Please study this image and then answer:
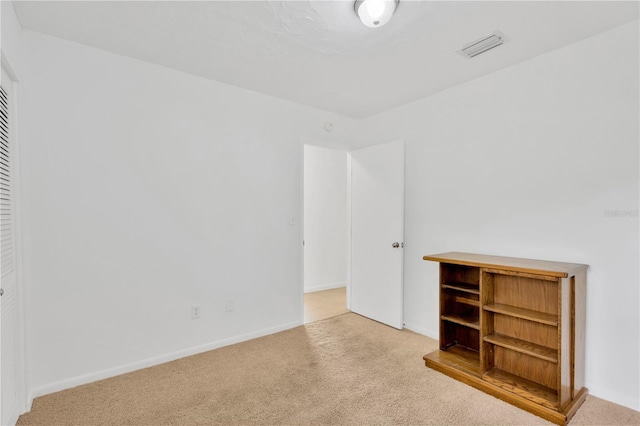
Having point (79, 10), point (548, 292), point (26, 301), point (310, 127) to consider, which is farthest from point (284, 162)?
point (548, 292)

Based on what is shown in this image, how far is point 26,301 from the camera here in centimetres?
217

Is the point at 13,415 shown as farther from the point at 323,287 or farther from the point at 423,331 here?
the point at 323,287

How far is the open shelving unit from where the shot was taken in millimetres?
2078

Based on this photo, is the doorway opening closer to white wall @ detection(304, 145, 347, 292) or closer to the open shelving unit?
white wall @ detection(304, 145, 347, 292)

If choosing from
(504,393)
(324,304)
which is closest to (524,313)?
(504,393)

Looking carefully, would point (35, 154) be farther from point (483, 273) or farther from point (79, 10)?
point (483, 273)

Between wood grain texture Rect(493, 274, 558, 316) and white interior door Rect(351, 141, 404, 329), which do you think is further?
white interior door Rect(351, 141, 404, 329)

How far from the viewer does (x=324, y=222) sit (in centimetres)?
547

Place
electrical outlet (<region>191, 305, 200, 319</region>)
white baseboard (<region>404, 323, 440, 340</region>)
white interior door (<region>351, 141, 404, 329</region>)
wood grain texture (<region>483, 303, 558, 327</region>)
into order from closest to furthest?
wood grain texture (<region>483, 303, 558, 327</region>), electrical outlet (<region>191, 305, 200, 319</region>), white baseboard (<region>404, 323, 440, 340</region>), white interior door (<region>351, 141, 404, 329</region>)

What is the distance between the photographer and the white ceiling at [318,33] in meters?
1.95

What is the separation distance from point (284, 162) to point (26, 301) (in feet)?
7.74

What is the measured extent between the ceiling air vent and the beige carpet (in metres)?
2.49

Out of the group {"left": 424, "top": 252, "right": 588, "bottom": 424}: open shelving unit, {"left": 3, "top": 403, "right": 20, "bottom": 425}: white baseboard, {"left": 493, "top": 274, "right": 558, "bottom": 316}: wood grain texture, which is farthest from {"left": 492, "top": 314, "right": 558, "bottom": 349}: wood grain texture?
{"left": 3, "top": 403, "right": 20, "bottom": 425}: white baseboard

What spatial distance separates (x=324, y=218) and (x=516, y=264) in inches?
135
